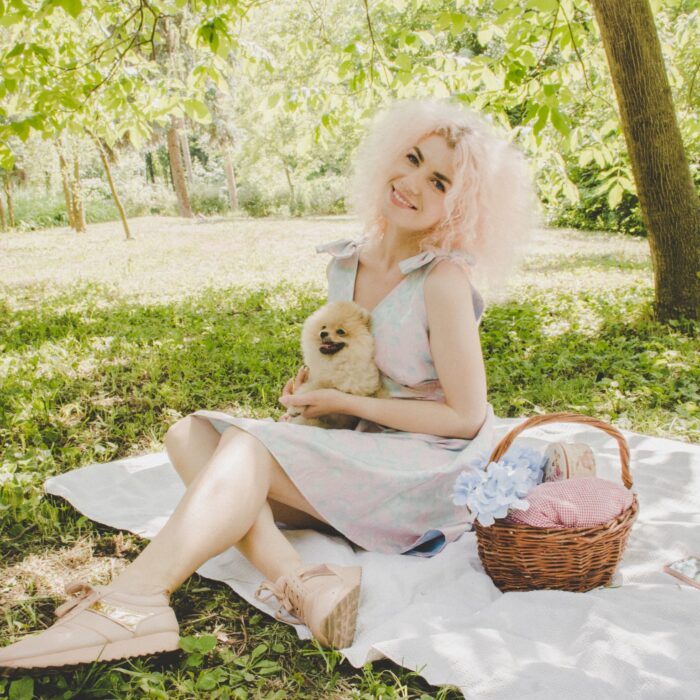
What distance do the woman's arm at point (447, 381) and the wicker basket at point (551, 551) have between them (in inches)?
7.8

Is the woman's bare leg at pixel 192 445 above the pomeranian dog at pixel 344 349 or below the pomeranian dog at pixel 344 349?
below

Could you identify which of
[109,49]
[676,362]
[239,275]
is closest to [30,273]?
[239,275]

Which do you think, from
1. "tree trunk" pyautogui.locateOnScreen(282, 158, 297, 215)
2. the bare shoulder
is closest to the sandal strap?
the bare shoulder

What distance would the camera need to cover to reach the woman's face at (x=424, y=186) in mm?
2303

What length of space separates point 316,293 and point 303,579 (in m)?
5.82

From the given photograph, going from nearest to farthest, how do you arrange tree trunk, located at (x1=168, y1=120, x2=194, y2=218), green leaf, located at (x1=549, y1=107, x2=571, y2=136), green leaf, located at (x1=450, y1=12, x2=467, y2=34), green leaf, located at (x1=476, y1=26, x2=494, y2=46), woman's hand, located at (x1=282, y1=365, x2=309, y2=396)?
woman's hand, located at (x1=282, y1=365, x2=309, y2=396)
green leaf, located at (x1=549, y1=107, x2=571, y2=136)
green leaf, located at (x1=450, y1=12, x2=467, y2=34)
green leaf, located at (x1=476, y1=26, x2=494, y2=46)
tree trunk, located at (x1=168, y1=120, x2=194, y2=218)

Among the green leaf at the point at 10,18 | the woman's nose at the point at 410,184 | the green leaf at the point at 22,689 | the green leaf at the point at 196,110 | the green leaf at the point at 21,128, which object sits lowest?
the green leaf at the point at 22,689

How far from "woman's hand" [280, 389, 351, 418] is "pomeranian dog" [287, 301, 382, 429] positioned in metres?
0.06

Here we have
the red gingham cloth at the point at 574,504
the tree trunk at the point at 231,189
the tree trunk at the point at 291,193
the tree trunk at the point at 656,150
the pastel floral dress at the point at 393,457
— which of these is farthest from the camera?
the tree trunk at the point at 231,189

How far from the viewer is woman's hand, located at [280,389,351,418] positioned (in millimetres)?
2219

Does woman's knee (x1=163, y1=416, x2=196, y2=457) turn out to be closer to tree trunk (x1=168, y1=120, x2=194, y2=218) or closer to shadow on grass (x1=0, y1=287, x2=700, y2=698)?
shadow on grass (x1=0, y1=287, x2=700, y2=698)

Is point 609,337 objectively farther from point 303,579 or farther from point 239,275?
point 239,275

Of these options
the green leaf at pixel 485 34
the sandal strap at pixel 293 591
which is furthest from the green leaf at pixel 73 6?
the green leaf at pixel 485 34

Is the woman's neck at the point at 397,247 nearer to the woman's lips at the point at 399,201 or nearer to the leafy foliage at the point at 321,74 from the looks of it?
the woman's lips at the point at 399,201
